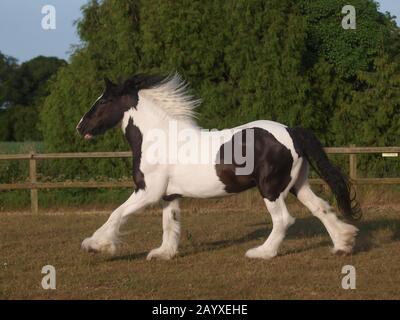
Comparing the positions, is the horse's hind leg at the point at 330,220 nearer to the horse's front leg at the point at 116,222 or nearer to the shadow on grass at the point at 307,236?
the shadow on grass at the point at 307,236

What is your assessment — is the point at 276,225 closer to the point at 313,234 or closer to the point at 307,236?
the point at 307,236

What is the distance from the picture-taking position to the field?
16.9ft

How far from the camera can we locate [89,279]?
18.7ft

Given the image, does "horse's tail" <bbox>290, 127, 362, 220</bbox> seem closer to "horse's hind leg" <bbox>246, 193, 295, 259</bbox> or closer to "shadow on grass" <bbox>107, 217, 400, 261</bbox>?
"horse's hind leg" <bbox>246, 193, 295, 259</bbox>

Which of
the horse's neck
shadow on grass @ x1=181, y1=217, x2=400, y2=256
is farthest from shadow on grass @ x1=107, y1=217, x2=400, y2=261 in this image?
the horse's neck

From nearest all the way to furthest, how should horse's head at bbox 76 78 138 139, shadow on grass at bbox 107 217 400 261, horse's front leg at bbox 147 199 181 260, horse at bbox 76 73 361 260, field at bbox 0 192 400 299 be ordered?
1. field at bbox 0 192 400 299
2. horse at bbox 76 73 361 260
3. horse's front leg at bbox 147 199 181 260
4. horse's head at bbox 76 78 138 139
5. shadow on grass at bbox 107 217 400 261

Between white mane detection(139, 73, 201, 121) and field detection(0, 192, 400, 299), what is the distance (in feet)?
4.85

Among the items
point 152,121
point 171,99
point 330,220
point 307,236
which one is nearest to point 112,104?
point 152,121

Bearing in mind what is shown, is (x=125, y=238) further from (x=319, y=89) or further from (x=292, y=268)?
(x=319, y=89)

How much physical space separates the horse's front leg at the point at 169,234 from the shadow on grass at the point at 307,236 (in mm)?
229

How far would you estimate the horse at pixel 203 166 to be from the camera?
6.35 metres

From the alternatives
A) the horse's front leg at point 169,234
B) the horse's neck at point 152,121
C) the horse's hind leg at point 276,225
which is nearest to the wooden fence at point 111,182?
the horse's neck at point 152,121

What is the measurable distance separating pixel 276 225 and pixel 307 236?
1.84 metres

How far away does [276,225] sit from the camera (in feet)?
21.1
